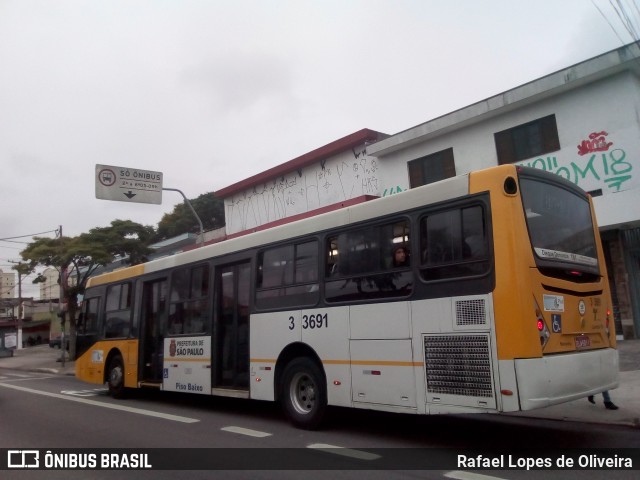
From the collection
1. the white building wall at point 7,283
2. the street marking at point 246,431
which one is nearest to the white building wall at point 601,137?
the street marking at point 246,431

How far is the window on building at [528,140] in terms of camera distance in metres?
14.7

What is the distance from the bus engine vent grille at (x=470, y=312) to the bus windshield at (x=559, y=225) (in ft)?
2.83

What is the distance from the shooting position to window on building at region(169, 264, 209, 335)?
32.0 feet

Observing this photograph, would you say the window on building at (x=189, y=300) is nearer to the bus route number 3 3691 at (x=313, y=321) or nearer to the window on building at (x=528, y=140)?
the bus route number 3 3691 at (x=313, y=321)

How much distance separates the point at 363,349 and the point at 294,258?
1.98 meters

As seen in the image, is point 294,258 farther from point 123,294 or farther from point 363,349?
point 123,294

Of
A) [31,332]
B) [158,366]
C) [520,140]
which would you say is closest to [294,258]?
[158,366]

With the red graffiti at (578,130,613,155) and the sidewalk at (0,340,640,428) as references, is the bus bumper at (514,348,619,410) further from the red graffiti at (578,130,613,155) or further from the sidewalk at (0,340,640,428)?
the red graffiti at (578,130,613,155)

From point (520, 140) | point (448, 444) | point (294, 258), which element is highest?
point (520, 140)

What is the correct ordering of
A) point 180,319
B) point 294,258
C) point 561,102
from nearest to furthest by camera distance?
point 294,258 < point 180,319 < point 561,102

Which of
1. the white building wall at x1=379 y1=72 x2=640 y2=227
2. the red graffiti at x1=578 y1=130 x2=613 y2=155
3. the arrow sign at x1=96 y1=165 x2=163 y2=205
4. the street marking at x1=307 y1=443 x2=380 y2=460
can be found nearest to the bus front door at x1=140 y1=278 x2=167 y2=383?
the arrow sign at x1=96 y1=165 x2=163 y2=205

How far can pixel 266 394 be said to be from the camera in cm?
813

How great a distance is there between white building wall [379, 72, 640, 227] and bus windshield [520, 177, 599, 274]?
7.39 metres

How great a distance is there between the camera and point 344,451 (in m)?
6.25
